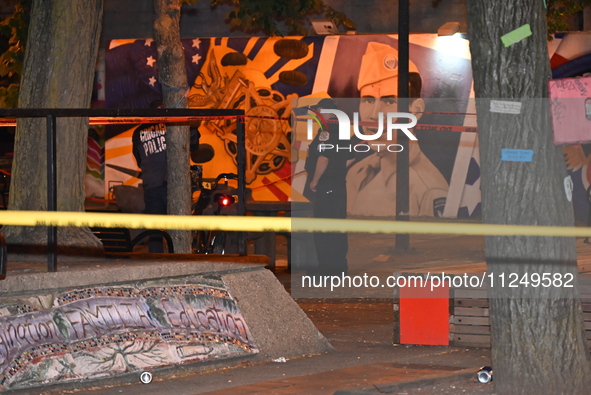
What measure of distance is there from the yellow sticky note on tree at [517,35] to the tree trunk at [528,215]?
0.09 ft

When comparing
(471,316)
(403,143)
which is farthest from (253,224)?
(403,143)

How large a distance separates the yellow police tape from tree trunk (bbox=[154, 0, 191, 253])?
5129mm

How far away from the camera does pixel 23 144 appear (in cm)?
794

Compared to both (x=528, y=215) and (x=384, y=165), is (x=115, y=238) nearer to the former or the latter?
(x=528, y=215)

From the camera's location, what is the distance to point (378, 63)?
18125 millimetres

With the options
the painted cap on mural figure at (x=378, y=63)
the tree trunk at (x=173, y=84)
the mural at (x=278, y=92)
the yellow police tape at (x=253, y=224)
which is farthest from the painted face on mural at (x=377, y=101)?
the yellow police tape at (x=253, y=224)

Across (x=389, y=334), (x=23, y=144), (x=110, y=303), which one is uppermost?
(x=23, y=144)

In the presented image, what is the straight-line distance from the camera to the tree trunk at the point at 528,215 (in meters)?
5.17

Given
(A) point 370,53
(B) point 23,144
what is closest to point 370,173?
(A) point 370,53

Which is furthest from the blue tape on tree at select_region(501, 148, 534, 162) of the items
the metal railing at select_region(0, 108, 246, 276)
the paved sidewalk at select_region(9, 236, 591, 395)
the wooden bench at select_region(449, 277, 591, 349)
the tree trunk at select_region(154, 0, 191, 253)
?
the tree trunk at select_region(154, 0, 191, 253)

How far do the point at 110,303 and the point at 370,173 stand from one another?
12.5 meters

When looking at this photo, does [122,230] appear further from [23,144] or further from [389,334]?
[389,334]

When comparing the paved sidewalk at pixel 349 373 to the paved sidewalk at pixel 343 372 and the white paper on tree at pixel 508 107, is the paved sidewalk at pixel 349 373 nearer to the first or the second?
the paved sidewalk at pixel 343 372

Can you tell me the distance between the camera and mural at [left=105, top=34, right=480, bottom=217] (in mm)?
17828
